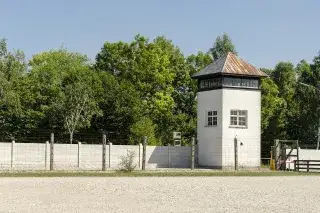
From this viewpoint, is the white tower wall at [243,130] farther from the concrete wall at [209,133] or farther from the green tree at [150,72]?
the green tree at [150,72]

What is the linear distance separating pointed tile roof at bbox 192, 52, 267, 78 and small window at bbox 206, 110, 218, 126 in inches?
106

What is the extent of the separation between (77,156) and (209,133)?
368 inches

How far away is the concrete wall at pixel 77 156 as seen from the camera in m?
39.1

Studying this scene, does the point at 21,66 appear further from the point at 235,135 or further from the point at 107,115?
the point at 235,135

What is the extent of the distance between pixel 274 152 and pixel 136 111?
17.1m

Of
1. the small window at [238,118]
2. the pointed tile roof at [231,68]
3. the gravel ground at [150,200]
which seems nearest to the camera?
the gravel ground at [150,200]

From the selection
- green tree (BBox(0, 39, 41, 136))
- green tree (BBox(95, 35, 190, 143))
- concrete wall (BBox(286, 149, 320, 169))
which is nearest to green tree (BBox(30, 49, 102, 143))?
green tree (BBox(0, 39, 41, 136))

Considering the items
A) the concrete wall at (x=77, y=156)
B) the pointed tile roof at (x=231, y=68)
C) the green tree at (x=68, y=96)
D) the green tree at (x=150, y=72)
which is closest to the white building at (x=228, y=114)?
the pointed tile roof at (x=231, y=68)

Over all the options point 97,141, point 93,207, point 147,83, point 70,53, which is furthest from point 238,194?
point 70,53

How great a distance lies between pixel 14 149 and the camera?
129 feet

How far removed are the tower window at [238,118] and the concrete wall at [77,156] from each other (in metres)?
4.17

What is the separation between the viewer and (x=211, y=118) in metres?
42.9

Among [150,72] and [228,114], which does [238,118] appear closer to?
[228,114]

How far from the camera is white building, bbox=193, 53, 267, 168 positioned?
41812mm
